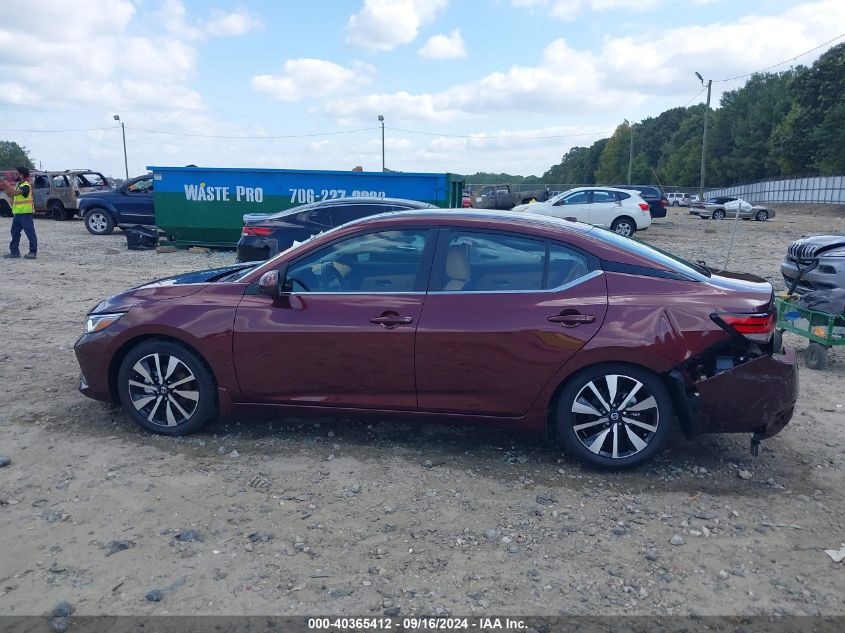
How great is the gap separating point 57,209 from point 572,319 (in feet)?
87.2

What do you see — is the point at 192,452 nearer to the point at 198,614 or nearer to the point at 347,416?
the point at 347,416

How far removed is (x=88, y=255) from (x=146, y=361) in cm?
1272

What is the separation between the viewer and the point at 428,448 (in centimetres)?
483

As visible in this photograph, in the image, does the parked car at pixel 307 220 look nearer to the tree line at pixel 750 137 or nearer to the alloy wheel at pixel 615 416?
Result: the alloy wheel at pixel 615 416

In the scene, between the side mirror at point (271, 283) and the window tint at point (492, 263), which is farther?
the side mirror at point (271, 283)

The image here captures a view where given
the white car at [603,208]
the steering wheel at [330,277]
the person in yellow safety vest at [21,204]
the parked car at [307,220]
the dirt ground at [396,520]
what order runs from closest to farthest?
the dirt ground at [396,520], the steering wheel at [330,277], the parked car at [307,220], the person in yellow safety vest at [21,204], the white car at [603,208]

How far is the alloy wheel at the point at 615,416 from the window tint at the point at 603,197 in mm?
18539

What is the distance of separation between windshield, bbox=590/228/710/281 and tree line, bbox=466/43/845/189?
47.4 metres

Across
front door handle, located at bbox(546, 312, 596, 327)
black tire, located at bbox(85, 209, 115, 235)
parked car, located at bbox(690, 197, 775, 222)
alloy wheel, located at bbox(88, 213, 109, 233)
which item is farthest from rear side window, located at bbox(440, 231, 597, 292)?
parked car, located at bbox(690, 197, 775, 222)

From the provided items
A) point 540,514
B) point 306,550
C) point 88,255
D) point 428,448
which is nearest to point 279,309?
point 428,448

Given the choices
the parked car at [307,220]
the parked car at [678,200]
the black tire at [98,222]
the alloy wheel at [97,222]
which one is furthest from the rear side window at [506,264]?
the parked car at [678,200]

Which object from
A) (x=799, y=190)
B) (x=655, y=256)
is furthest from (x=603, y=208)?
(x=799, y=190)

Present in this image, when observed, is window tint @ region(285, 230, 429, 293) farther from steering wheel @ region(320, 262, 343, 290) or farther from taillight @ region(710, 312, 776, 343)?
taillight @ region(710, 312, 776, 343)

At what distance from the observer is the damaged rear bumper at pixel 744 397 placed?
13.9 ft
